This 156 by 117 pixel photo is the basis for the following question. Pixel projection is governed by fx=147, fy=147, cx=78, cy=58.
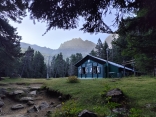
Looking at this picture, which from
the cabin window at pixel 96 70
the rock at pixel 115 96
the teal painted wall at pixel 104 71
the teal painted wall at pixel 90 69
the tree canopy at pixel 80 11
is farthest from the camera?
the cabin window at pixel 96 70

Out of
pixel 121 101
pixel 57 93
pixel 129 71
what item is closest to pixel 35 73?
pixel 129 71

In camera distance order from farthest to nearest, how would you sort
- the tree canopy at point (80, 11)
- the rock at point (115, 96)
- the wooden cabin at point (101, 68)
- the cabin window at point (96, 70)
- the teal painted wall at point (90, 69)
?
the cabin window at point (96, 70) < the teal painted wall at point (90, 69) < the wooden cabin at point (101, 68) < the rock at point (115, 96) < the tree canopy at point (80, 11)

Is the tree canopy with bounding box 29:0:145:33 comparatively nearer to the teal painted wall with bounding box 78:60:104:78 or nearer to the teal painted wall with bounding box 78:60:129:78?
the teal painted wall with bounding box 78:60:129:78

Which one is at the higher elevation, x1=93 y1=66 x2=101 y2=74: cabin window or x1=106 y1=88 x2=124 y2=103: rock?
x1=93 y1=66 x2=101 y2=74: cabin window

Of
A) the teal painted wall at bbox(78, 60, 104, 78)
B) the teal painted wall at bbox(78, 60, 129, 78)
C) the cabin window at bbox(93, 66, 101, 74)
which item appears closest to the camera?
the teal painted wall at bbox(78, 60, 129, 78)

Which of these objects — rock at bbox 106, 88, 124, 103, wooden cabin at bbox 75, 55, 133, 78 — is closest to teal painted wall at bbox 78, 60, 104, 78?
wooden cabin at bbox 75, 55, 133, 78

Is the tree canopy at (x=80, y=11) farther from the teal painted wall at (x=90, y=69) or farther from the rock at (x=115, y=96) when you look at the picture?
the teal painted wall at (x=90, y=69)

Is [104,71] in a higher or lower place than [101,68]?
lower

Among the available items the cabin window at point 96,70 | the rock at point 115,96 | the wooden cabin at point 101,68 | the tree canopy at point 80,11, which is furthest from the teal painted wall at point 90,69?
the tree canopy at point 80,11

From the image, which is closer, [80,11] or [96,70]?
[80,11]

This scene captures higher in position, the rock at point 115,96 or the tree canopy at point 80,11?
the tree canopy at point 80,11

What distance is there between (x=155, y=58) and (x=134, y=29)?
1.39 meters

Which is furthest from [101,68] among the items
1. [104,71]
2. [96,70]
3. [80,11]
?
[80,11]

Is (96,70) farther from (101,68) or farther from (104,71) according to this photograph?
(104,71)
